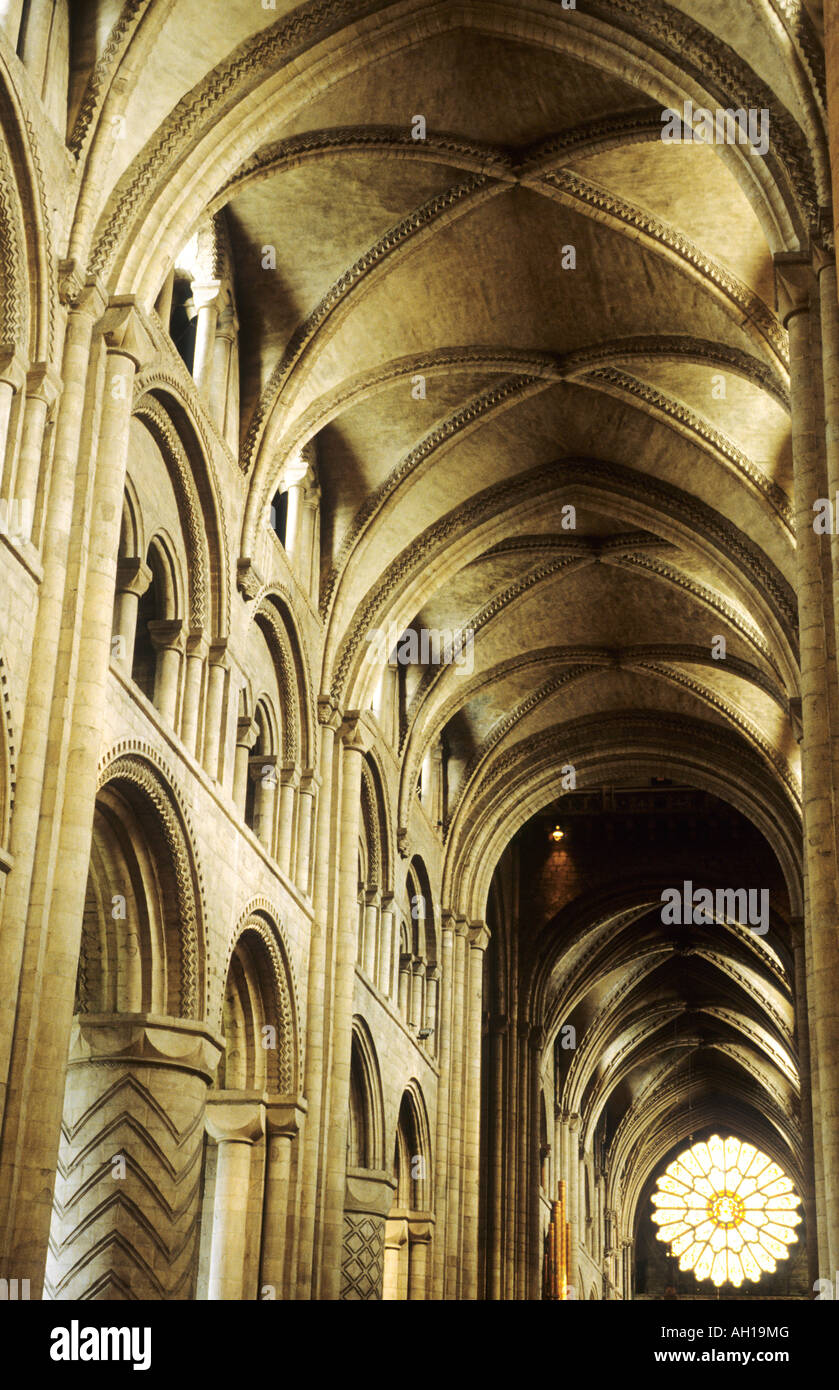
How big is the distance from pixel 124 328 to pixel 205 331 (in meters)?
4.22

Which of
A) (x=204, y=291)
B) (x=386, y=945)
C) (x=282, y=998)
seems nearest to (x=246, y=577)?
(x=204, y=291)

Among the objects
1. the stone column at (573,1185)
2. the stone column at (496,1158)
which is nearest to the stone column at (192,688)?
the stone column at (496,1158)

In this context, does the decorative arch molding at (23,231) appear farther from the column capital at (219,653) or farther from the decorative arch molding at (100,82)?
the column capital at (219,653)

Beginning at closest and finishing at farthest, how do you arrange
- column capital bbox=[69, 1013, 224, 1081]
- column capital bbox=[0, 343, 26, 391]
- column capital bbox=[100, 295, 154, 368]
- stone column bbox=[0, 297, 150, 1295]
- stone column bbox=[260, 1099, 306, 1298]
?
stone column bbox=[0, 297, 150, 1295], column capital bbox=[0, 343, 26, 391], column capital bbox=[100, 295, 154, 368], column capital bbox=[69, 1013, 224, 1081], stone column bbox=[260, 1099, 306, 1298]

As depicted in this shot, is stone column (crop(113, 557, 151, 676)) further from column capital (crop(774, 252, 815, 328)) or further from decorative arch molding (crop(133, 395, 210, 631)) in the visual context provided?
column capital (crop(774, 252, 815, 328))

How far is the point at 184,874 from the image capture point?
50.1ft

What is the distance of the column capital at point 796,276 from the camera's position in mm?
12930

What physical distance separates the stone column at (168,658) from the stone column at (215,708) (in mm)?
516

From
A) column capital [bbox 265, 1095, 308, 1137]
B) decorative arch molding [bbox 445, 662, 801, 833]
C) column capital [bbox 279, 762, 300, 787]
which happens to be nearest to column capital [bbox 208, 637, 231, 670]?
column capital [bbox 279, 762, 300, 787]

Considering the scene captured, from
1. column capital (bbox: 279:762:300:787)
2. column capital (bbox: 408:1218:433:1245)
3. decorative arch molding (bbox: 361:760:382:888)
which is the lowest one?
column capital (bbox: 408:1218:433:1245)

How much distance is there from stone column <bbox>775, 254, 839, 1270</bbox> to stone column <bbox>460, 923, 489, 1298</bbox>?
13.7 m

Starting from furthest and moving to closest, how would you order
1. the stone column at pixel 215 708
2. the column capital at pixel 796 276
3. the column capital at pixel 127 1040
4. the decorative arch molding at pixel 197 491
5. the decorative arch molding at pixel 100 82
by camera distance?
the stone column at pixel 215 708 → the decorative arch molding at pixel 197 491 → the column capital at pixel 127 1040 → the decorative arch molding at pixel 100 82 → the column capital at pixel 796 276

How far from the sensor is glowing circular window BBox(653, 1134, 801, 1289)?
47812mm

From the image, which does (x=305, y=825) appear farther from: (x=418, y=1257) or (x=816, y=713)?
(x=816, y=713)
